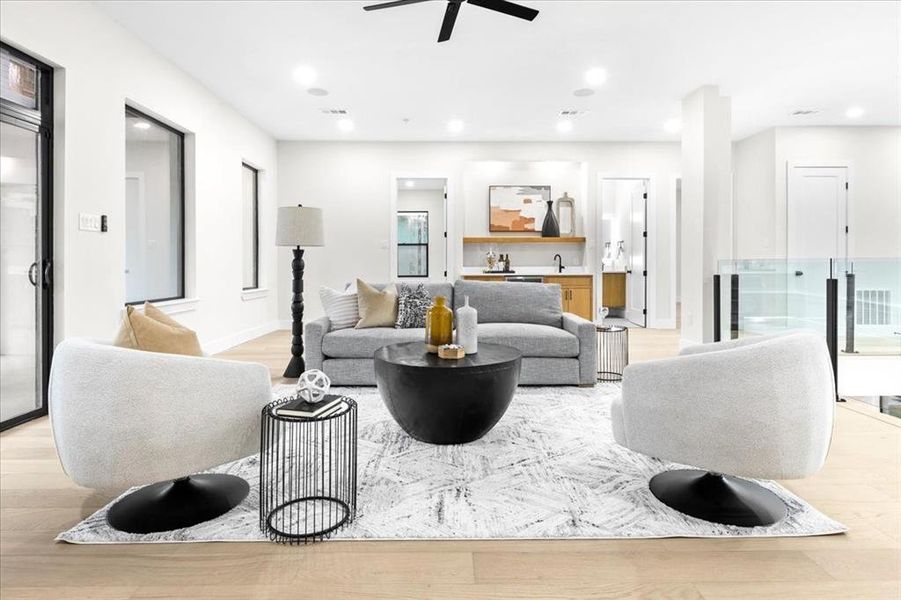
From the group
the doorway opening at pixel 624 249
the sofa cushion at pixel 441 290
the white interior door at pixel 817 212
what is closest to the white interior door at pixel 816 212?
the white interior door at pixel 817 212

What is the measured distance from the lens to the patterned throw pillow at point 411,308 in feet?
13.8

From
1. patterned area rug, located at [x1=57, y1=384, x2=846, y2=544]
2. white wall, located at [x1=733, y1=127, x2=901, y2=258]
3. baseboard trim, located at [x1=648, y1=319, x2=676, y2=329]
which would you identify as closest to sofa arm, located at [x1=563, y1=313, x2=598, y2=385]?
patterned area rug, located at [x1=57, y1=384, x2=846, y2=544]

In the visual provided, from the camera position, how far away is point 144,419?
175 cm

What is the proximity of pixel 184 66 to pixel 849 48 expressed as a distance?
19.7 ft

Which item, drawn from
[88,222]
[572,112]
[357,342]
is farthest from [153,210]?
[572,112]

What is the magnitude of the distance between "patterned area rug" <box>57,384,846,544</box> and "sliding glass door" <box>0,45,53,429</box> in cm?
190

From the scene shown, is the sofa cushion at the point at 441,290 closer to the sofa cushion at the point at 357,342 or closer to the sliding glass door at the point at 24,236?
the sofa cushion at the point at 357,342

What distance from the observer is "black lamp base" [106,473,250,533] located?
189 centimetres

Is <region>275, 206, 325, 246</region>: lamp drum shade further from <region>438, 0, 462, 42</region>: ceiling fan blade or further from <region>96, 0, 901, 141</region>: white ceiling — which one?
<region>438, 0, 462, 42</region>: ceiling fan blade

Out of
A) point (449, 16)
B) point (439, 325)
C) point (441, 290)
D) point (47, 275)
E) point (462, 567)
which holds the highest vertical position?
point (449, 16)

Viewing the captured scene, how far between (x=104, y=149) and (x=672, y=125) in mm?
6353

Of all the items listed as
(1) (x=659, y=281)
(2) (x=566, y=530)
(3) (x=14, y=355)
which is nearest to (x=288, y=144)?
(3) (x=14, y=355)

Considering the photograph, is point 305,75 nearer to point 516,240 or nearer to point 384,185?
point 384,185

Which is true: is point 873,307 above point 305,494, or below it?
above
